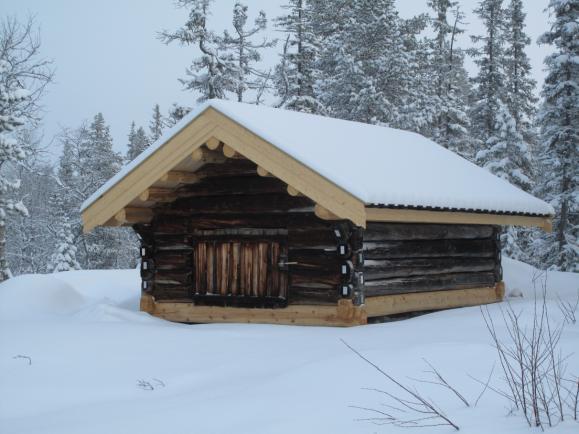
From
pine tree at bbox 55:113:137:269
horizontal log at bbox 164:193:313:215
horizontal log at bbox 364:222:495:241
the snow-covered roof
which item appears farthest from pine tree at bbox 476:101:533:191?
pine tree at bbox 55:113:137:269

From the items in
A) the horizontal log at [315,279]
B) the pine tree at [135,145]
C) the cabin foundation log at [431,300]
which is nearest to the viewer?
the horizontal log at [315,279]

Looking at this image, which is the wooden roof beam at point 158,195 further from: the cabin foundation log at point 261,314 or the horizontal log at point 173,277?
the cabin foundation log at point 261,314

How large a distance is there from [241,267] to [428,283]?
11.0ft

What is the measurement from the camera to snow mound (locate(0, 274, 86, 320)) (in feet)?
40.7

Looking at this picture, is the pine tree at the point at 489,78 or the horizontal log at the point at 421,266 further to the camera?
the pine tree at the point at 489,78

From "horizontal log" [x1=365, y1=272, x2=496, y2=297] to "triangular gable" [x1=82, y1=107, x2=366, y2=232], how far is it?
5.95 feet

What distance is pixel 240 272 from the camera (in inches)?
443

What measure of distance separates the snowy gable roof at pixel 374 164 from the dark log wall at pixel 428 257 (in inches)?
29.1

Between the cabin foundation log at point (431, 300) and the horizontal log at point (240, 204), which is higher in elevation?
the horizontal log at point (240, 204)

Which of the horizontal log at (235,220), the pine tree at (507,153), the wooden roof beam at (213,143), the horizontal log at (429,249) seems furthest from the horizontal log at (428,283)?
the pine tree at (507,153)

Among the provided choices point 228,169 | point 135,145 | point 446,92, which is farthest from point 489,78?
point 135,145

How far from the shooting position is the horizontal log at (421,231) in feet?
34.5

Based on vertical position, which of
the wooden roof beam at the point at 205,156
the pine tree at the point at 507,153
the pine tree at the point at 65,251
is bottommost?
the pine tree at the point at 65,251

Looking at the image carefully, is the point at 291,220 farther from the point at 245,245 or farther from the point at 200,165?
the point at 200,165
